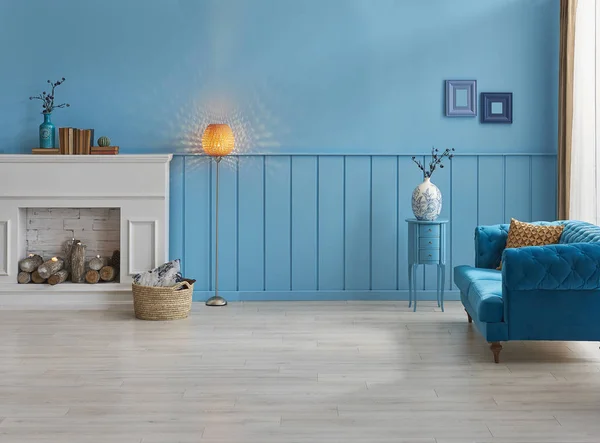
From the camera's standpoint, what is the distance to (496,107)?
5.88 meters

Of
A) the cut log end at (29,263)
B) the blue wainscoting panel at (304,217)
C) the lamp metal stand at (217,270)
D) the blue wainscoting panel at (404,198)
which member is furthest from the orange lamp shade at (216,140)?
the cut log end at (29,263)

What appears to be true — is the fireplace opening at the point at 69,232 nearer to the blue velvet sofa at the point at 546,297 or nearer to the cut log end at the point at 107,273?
the cut log end at the point at 107,273

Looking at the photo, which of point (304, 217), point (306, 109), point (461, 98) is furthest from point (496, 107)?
point (304, 217)

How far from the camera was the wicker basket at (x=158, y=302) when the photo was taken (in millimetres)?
5133

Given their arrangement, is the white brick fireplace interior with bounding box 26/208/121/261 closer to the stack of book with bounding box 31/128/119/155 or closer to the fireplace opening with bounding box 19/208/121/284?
the fireplace opening with bounding box 19/208/121/284

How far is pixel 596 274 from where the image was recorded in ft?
12.8

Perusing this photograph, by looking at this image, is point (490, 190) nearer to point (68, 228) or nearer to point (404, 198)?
point (404, 198)

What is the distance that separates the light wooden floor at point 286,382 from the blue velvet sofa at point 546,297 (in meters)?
0.17

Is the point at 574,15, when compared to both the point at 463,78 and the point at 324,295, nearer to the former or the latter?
the point at 463,78

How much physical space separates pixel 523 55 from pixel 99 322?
3714mm

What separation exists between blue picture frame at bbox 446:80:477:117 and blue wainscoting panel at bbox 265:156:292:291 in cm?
132

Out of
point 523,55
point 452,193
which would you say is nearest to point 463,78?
point 523,55

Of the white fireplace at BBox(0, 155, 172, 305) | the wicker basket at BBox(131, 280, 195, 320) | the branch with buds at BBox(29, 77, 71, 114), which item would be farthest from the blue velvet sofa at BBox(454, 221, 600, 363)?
the branch with buds at BBox(29, 77, 71, 114)

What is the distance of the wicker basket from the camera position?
5.13 m
